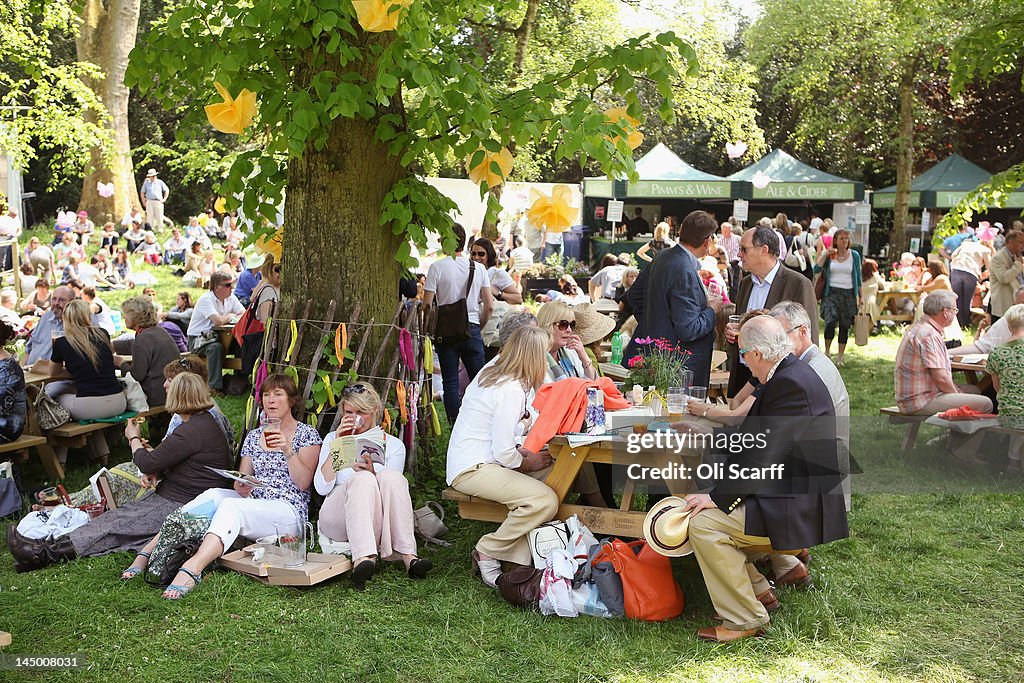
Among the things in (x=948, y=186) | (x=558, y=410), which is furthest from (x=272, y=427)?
(x=948, y=186)

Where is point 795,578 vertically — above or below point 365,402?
below

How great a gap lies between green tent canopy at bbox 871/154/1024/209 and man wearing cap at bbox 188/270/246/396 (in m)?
17.2

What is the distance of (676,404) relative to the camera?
5297 millimetres

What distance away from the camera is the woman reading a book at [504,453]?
4812 millimetres

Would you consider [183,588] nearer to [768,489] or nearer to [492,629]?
[492,629]

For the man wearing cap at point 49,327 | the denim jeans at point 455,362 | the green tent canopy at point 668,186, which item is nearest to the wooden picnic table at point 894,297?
the green tent canopy at point 668,186

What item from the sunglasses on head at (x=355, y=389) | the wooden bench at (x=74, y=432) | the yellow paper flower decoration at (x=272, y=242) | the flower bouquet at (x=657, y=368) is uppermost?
the yellow paper flower decoration at (x=272, y=242)

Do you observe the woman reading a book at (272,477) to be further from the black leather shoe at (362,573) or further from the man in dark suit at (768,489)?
the man in dark suit at (768,489)

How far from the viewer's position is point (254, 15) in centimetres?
516

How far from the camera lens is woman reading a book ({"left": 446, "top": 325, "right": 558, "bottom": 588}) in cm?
481

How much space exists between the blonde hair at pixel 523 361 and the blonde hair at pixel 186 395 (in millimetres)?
1554

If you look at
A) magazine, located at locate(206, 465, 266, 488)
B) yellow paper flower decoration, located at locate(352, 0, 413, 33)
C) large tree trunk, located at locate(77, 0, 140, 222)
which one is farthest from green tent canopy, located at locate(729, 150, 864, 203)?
yellow paper flower decoration, located at locate(352, 0, 413, 33)

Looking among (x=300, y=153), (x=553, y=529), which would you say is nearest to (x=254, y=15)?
(x=300, y=153)

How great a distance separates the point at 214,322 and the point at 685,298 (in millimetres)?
5624
